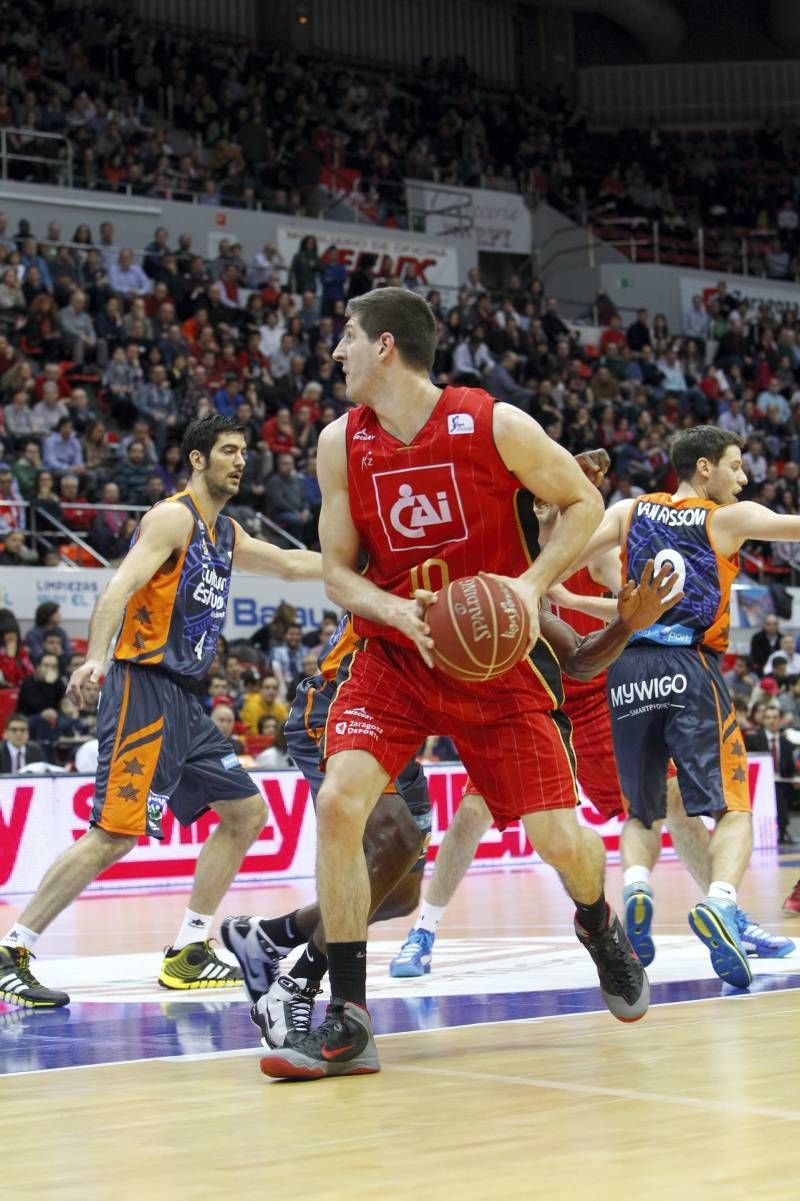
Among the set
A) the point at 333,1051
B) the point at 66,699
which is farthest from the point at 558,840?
the point at 66,699

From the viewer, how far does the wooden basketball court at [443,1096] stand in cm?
325

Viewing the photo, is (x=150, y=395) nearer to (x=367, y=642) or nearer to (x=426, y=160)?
(x=426, y=160)

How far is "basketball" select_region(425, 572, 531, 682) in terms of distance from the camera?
4473mm

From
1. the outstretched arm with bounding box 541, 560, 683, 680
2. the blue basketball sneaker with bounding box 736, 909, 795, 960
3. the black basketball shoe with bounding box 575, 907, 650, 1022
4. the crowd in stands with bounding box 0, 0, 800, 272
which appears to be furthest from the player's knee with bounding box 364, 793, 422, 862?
the crowd in stands with bounding box 0, 0, 800, 272

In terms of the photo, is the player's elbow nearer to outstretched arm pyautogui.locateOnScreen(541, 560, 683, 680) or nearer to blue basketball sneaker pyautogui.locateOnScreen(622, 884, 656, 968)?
outstretched arm pyautogui.locateOnScreen(541, 560, 683, 680)

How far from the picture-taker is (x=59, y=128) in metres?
23.4

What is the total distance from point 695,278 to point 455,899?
69.0 ft

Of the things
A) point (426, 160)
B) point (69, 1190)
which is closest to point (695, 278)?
point (426, 160)

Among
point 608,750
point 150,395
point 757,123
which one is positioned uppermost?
point 757,123

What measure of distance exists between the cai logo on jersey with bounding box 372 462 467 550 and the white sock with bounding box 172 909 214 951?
263cm

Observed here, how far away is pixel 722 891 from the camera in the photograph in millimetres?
6227

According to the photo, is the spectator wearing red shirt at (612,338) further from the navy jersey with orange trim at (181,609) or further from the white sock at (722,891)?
the white sock at (722,891)

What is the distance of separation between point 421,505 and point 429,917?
9.08 ft

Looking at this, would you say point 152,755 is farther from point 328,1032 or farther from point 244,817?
point 328,1032
